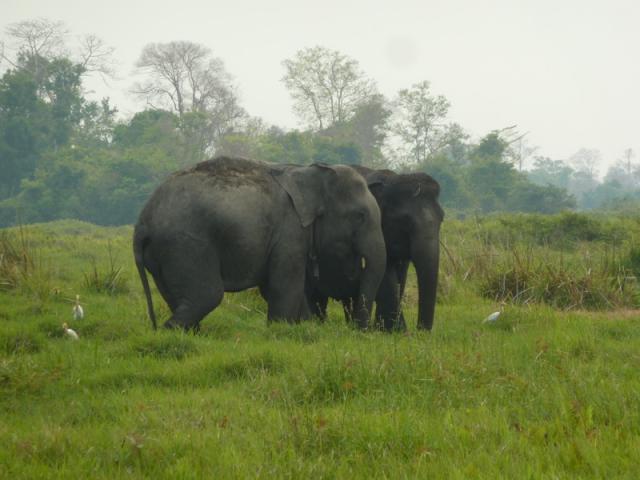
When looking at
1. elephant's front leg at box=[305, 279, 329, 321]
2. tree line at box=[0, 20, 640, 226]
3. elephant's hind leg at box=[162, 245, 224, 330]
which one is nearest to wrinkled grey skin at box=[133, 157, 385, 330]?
elephant's hind leg at box=[162, 245, 224, 330]

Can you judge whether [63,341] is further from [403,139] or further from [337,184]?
[403,139]

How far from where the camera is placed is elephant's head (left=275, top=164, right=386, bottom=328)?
321 inches

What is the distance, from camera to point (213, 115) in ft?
163

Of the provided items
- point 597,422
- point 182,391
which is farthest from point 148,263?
point 597,422

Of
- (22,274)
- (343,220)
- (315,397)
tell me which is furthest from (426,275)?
(22,274)

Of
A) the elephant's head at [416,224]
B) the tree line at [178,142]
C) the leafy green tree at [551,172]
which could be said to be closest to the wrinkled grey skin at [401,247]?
the elephant's head at [416,224]

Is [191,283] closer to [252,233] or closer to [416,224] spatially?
[252,233]

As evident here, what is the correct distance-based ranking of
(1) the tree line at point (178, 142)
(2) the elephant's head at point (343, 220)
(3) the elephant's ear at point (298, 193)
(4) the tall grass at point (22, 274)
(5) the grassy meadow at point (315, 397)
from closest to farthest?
→ (5) the grassy meadow at point (315, 397), (3) the elephant's ear at point (298, 193), (2) the elephant's head at point (343, 220), (4) the tall grass at point (22, 274), (1) the tree line at point (178, 142)

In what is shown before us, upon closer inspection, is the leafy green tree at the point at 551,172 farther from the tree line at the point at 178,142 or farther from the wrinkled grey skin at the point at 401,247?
the wrinkled grey skin at the point at 401,247

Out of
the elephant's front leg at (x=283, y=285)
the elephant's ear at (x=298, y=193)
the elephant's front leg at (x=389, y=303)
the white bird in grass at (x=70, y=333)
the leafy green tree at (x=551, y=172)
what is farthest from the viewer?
the leafy green tree at (x=551, y=172)

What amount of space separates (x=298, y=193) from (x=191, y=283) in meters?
1.68

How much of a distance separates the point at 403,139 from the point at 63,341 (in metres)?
50.0

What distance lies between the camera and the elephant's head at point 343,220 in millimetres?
8148

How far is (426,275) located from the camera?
27.3 ft
